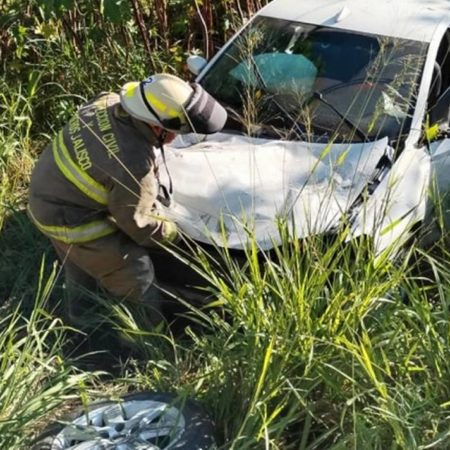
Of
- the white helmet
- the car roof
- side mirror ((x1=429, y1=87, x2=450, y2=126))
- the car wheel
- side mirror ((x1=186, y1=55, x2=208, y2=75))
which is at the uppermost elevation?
the white helmet

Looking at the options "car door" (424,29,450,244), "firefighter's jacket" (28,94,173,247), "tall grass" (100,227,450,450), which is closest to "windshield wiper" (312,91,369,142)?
"car door" (424,29,450,244)

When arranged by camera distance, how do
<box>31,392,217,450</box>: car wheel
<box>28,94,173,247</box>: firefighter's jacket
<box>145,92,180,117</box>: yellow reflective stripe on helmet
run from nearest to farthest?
<box>31,392,217,450</box>: car wheel < <box>145,92,180,117</box>: yellow reflective stripe on helmet < <box>28,94,173,247</box>: firefighter's jacket

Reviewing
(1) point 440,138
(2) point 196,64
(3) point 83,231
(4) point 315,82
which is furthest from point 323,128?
(3) point 83,231

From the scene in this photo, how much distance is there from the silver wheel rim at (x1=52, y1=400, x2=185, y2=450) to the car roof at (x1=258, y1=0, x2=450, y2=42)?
2.68 meters

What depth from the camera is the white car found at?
4.21 m

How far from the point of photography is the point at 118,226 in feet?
14.0

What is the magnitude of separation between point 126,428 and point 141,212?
1065 millimetres

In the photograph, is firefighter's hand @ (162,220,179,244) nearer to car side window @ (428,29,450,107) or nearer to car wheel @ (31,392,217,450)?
car wheel @ (31,392,217,450)

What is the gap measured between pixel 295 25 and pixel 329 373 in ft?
8.54

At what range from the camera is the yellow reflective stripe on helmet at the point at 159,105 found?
3949 millimetres

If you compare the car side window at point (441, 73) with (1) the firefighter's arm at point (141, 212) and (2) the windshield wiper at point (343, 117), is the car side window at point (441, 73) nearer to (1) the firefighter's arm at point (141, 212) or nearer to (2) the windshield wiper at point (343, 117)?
(2) the windshield wiper at point (343, 117)

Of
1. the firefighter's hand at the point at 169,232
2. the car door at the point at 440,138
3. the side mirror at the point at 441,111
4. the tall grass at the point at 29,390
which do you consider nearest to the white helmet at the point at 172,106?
the firefighter's hand at the point at 169,232

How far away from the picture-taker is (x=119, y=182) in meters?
4.07

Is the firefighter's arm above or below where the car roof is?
below
